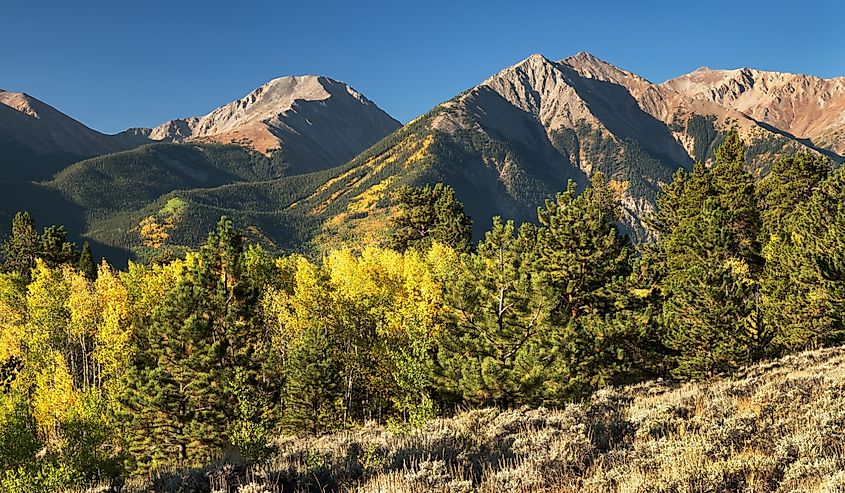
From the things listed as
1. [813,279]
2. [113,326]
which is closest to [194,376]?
[113,326]

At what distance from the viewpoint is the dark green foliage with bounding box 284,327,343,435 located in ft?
113

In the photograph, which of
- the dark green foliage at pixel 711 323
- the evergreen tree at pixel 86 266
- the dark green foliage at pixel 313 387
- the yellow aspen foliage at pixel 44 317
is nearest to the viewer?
the dark green foliage at pixel 711 323

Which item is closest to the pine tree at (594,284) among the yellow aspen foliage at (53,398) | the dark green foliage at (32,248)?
the yellow aspen foliage at (53,398)

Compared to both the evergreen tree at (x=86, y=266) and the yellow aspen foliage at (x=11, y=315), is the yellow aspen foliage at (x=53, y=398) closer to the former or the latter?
the yellow aspen foliage at (x=11, y=315)

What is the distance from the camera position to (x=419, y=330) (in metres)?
35.0

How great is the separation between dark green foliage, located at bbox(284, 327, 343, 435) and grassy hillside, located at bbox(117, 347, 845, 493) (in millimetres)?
20395

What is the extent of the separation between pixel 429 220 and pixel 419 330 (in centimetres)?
2812

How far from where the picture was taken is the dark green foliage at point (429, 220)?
59.0 m

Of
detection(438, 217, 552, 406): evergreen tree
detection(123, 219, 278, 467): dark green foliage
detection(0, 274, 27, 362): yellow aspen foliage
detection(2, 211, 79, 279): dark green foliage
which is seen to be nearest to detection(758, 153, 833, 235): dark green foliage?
detection(438, 217, 552, 406): evergreen tree

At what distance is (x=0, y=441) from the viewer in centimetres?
2353

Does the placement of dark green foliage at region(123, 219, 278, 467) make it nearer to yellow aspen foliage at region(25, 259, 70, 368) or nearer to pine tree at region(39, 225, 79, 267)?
yellow aspen foliage at region(25, 259, 70, 368)

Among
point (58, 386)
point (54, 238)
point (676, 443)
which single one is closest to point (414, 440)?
point (676, 443)

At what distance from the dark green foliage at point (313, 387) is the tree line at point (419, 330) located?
4.0 inches

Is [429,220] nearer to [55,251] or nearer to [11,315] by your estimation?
[11,315]
